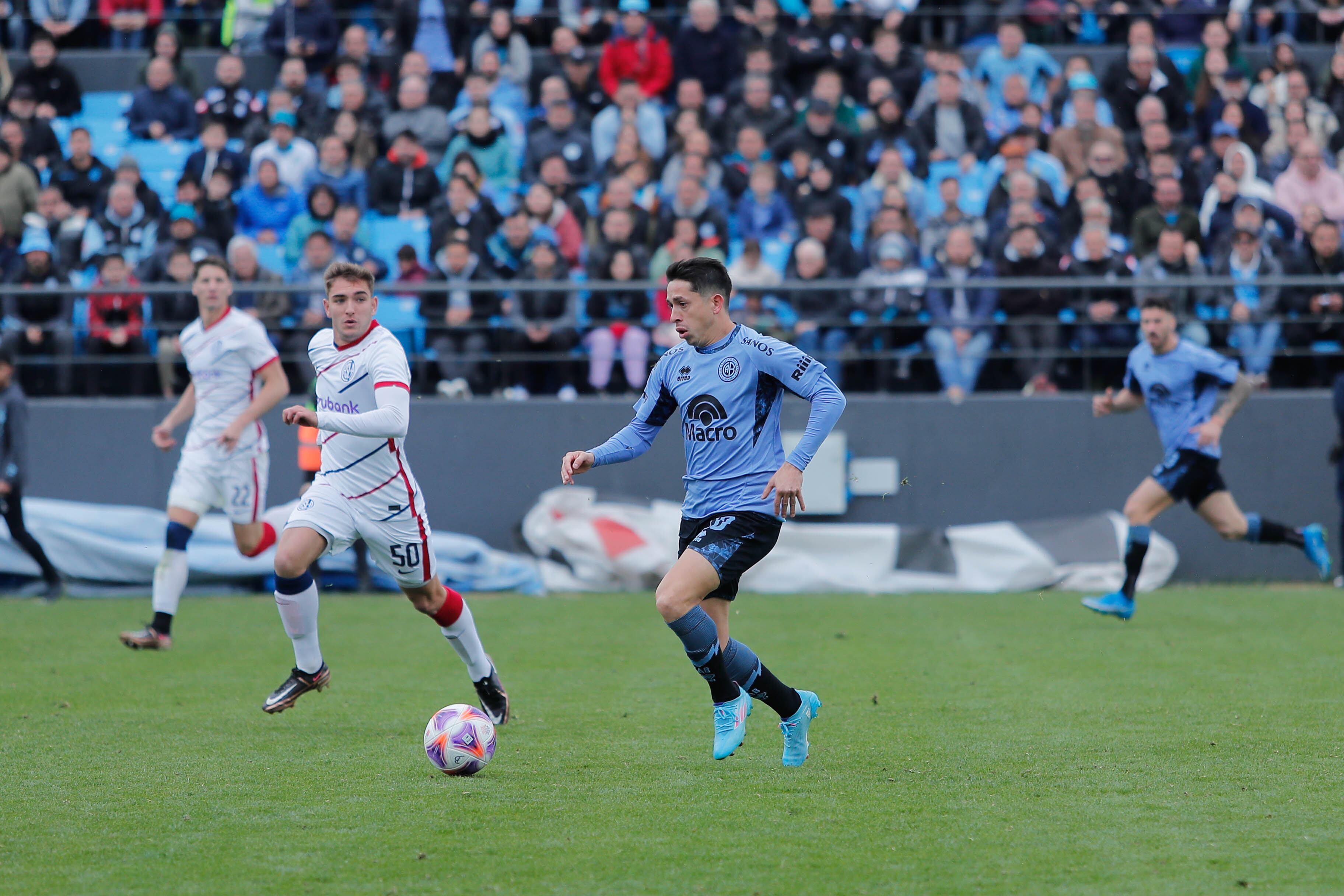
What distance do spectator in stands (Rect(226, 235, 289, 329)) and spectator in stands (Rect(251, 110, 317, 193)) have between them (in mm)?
2026

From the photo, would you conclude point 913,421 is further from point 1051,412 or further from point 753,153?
point 753,153

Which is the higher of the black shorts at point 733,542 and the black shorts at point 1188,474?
the black shorts at point 733,542

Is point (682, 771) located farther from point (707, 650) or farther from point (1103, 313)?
point (1103, 313)

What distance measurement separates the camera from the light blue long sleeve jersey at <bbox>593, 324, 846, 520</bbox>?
20.9 ft

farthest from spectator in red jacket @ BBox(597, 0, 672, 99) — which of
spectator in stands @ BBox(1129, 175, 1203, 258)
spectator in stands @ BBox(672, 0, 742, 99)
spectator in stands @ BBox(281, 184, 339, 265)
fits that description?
spectator in stands @ BBox(1129, 175, 1203, 258)

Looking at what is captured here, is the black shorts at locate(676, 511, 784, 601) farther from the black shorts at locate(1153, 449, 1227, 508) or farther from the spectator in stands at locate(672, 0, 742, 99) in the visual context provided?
the spectator in stands at locate(672, 0, 742, 99)

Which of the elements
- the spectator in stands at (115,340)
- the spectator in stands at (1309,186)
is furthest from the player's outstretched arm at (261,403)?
the spectator in stands at (1309,186)

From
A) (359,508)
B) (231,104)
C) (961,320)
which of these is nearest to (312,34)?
(231,104)

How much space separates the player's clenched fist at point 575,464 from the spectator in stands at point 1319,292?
10.0m

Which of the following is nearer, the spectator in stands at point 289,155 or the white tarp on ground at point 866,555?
the white tarp on ground at point 866,555

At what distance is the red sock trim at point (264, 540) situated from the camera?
35.0 feet

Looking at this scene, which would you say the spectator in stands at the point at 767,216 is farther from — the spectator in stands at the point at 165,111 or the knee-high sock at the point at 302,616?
the knee-high sock at the point at 302,616

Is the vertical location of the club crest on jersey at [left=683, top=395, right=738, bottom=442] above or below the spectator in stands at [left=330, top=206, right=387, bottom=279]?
below

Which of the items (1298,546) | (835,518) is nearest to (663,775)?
(1298,546)
